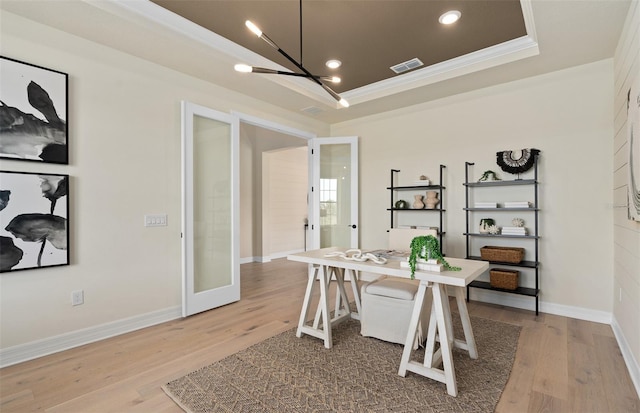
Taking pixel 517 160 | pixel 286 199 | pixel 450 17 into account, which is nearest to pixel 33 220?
pixel 450 17

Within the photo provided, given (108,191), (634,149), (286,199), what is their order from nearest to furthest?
1. (634,149)
2. (108,191)
3. (286,199)

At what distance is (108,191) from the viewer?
2871 millimetres

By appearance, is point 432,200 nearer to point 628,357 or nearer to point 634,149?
point 634,149

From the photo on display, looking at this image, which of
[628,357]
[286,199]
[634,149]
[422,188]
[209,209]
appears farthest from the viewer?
[286,199]

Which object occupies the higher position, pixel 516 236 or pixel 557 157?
pixel 557 157

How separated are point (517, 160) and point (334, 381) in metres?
3.00

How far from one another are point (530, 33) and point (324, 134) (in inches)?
125

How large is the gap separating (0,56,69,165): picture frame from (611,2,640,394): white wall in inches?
167

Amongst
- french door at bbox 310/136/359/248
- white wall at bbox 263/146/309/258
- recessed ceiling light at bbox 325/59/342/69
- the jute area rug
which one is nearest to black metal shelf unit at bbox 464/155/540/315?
the jute area rug

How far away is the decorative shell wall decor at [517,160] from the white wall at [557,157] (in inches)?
6.5

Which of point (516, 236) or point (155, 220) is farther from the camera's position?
point (516, 236)

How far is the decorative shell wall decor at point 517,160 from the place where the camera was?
3404mm

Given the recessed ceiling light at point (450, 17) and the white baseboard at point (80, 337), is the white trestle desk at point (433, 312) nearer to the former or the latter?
the white baseboard at point (80, 337)

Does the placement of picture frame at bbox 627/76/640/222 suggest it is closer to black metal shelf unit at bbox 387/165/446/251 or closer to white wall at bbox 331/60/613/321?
white wall at bbox 331/60/613/321
